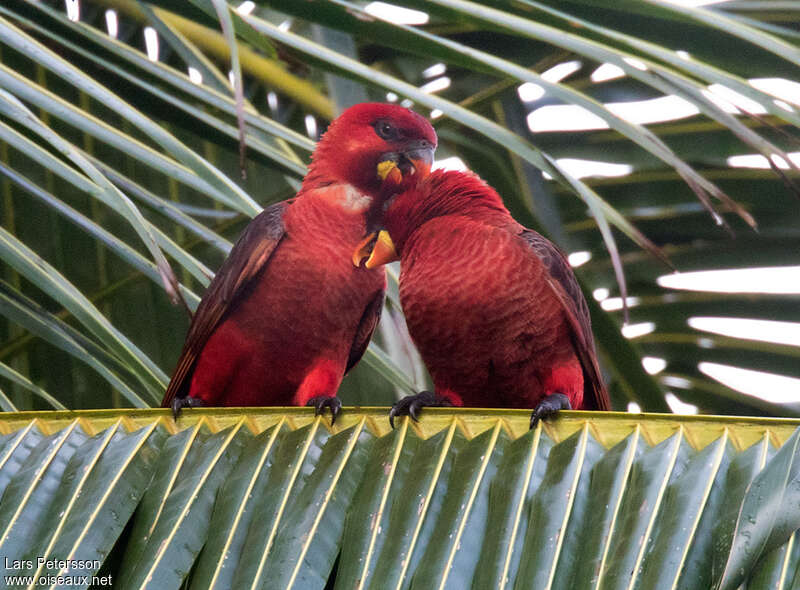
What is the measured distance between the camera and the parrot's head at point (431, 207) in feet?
6.46

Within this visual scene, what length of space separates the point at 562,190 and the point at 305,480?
5.23ft

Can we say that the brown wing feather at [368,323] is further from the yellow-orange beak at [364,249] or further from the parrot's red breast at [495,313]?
the parrot's red breast at [495,313]

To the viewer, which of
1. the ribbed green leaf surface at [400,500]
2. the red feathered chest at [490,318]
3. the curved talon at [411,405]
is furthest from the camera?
the red feathered chest at [490,318]

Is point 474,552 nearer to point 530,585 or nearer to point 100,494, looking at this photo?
point 530,585

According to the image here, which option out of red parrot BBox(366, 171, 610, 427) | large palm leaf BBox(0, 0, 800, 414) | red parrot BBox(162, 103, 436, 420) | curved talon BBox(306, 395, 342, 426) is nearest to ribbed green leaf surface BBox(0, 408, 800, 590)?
curved talon BBox(306, 395, 342, 426)

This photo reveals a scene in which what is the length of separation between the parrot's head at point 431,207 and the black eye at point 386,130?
0.16 meters

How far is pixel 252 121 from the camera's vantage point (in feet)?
5.03

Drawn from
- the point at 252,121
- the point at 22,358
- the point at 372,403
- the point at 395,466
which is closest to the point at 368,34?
the point at 252,121

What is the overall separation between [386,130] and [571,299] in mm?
591

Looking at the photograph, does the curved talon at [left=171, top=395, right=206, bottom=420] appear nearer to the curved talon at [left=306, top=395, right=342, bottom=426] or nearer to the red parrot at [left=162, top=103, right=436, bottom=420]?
the red parrot at [left=162, top=103, right=436, bottom=420]

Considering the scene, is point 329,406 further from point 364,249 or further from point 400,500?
point 364,249

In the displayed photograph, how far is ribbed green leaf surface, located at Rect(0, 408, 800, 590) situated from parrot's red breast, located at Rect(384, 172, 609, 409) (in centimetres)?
52

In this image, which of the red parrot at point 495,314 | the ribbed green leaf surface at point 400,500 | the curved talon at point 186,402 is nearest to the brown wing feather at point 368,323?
the red parrot at point 495,314

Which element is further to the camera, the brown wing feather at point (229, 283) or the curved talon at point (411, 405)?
the brown wing feather at point (229, 283)
